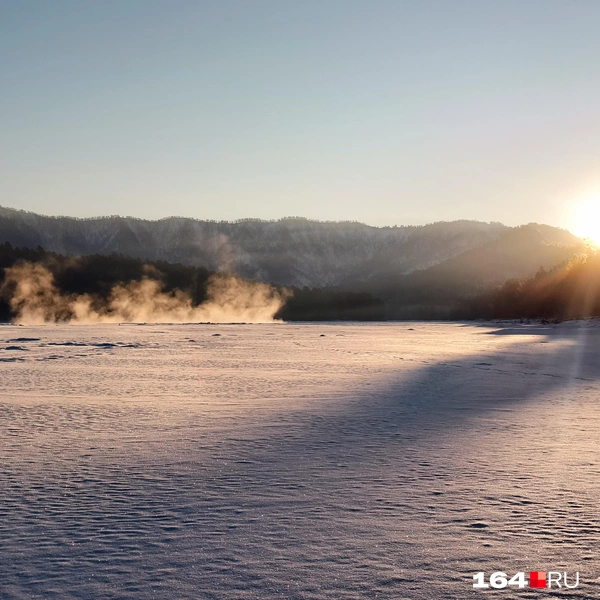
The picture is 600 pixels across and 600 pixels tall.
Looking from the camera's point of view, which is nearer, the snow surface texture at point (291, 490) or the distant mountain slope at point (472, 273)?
the snow surface texture at point (291, 490)

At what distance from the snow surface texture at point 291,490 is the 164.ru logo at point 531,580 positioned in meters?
0.06

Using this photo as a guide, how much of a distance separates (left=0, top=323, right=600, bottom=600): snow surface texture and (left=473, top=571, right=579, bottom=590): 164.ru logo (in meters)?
0.06

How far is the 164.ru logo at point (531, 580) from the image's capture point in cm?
362

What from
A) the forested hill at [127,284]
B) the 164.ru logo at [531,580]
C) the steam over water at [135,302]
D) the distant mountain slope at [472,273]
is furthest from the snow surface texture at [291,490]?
the distant mountain slope at [472,273]

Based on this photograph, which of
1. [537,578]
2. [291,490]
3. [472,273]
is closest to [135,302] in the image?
[291,490]

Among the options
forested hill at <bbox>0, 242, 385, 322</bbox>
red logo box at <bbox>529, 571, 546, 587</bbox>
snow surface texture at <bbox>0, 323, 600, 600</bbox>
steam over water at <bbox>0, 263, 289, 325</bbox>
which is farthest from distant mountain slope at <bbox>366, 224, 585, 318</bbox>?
red logo box at <bbox>529, 571, 546, 587</bbox>

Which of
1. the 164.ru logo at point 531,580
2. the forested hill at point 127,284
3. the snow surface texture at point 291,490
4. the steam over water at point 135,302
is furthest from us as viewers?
the forested hill at point 127,284

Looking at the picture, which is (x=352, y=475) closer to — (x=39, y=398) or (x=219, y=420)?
(x=219, y=420)

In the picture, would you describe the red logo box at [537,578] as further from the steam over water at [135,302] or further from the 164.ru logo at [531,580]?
the steam over water at [135,302]

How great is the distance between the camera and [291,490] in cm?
543

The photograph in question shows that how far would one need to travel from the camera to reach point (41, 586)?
3.63 m

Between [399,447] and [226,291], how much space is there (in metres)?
74.9

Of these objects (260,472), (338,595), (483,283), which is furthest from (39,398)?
(483,283)

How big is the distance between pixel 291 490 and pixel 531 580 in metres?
2.24
